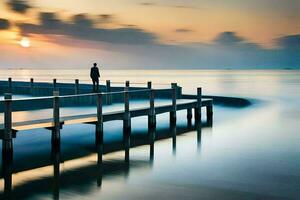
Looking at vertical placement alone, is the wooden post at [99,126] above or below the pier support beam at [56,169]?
above

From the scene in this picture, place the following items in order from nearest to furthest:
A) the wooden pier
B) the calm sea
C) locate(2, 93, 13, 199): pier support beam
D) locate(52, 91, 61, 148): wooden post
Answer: the calm sea, locate(2, 93, 13, 199): pier support beam, the wooden pier, locate(52, 91, 61, 148): wooden post

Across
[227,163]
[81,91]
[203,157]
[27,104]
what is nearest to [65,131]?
[27,104]

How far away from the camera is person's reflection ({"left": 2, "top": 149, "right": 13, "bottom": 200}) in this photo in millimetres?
10648

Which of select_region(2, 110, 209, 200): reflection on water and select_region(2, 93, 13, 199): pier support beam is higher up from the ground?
select_region(2, 93, 13, 199): pier support beam

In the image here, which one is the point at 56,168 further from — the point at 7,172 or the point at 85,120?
the point at 85,120

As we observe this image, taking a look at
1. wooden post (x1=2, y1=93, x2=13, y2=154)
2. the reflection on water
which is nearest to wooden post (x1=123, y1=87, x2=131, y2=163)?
the reflection on water

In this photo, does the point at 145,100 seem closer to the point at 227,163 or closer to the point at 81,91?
the point at 81,91

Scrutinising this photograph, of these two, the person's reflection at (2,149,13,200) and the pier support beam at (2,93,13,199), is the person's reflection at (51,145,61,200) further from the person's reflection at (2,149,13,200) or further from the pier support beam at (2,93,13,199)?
the pier support beam at (2,93,13,199)

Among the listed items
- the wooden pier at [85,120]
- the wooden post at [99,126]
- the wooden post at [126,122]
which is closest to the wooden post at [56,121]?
the wooden pier at [85,120]

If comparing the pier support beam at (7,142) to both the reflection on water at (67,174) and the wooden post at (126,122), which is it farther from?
the wooden post at (126,122)

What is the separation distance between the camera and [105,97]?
28766mm

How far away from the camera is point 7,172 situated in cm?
1266

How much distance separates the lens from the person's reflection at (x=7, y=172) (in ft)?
34.9

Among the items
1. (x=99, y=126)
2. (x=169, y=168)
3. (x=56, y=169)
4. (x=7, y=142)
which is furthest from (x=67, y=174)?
(x=99, y=126)
